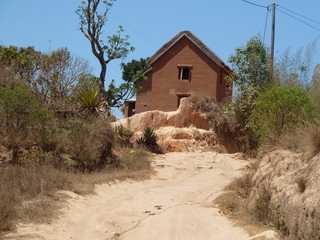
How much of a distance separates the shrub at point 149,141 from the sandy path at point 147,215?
793 cm

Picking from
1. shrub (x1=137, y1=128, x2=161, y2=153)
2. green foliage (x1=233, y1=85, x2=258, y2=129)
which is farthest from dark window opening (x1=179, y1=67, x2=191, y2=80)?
shrub (x1=137, y1=128, x2=161, y2=153)

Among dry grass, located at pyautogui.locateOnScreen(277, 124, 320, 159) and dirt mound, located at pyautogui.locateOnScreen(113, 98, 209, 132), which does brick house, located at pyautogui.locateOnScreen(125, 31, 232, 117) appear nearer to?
dirt mound, located at pyautogui.locateOnScreen(113, 98, 209, 132)

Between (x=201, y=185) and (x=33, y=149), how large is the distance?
6.06m

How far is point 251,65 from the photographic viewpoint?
29.8 m

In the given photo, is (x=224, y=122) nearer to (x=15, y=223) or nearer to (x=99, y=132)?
(x=99, y=132)

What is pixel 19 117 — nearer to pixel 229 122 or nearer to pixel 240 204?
pixel 240 204

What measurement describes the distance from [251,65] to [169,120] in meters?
6.43

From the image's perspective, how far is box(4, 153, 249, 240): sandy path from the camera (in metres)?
10.9

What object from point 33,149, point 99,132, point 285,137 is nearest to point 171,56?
point 99,132

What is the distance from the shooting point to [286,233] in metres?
9.81

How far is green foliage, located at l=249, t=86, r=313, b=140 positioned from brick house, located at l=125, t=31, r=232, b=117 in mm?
22211

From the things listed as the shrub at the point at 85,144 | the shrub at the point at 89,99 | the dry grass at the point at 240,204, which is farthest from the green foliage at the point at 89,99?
the dry grass at the point at 240,204

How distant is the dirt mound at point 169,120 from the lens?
33062mm

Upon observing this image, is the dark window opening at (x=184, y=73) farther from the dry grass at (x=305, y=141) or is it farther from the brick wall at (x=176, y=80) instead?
the dry grass at (x=305, y=141)
